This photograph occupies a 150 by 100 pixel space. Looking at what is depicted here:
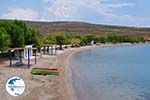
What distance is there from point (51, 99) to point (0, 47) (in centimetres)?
2375

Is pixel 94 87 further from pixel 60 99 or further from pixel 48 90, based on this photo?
pixel 60 99

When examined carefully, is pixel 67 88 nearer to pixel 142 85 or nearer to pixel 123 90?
pixel 123 90

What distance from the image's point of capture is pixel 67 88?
3697 centimetres

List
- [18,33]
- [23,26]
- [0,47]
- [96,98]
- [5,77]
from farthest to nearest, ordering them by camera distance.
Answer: [23,26]
[18,33]
[0,47]
[5,77]
[96,98]

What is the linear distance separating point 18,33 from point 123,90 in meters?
31.2

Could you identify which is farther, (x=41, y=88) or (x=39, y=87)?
(x=39, y=87)

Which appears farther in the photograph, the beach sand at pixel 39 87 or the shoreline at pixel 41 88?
the shoreline at pixel 41 88

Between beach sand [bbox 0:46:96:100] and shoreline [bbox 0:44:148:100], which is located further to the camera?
shoreline [bbox 0:44:148:100]

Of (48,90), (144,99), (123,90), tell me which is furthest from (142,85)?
(48,90)

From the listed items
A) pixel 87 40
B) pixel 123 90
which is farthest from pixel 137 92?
pixel 87 40

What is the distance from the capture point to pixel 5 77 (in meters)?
40.3

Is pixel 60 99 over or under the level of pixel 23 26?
under

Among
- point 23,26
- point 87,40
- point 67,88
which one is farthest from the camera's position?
point 87,40

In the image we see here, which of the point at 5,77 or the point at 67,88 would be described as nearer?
the point at 67,88
